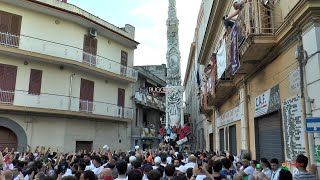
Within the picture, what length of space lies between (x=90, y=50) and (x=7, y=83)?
22.6 ft

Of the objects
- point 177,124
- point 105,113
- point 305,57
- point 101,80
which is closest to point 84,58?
point 101,80

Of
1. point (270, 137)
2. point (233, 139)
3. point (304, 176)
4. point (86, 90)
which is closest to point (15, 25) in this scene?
point (86, 90)

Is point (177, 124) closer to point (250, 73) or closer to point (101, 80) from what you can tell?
point (101, 80)

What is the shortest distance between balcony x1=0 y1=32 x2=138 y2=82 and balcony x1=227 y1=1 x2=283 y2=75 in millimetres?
14396

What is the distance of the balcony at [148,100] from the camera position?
29656mm

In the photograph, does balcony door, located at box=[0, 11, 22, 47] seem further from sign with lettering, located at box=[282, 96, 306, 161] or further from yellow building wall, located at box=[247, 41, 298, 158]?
sign with lettering, located at box=[282, 96, 306, 161]

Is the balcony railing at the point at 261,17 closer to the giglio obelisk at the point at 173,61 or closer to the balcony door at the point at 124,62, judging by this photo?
the balcony door at the point at 124,62

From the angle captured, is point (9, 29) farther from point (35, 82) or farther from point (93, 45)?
point (93, 45)

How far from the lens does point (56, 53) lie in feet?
67.3

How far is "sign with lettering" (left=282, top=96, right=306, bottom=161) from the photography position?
6480 mm

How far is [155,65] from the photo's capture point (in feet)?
148

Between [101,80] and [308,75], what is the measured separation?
65.8ft

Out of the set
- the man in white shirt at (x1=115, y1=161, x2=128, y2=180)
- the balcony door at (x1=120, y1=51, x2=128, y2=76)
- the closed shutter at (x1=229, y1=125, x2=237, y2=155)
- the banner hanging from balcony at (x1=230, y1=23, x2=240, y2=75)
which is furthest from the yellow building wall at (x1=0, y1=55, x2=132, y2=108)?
the man in white shirt at (x1=115, y1=161, x2=128, y2=180)

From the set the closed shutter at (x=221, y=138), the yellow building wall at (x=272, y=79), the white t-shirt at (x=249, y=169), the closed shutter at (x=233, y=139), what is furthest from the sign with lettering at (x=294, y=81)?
the closed shutter at (x=221, y=138)
